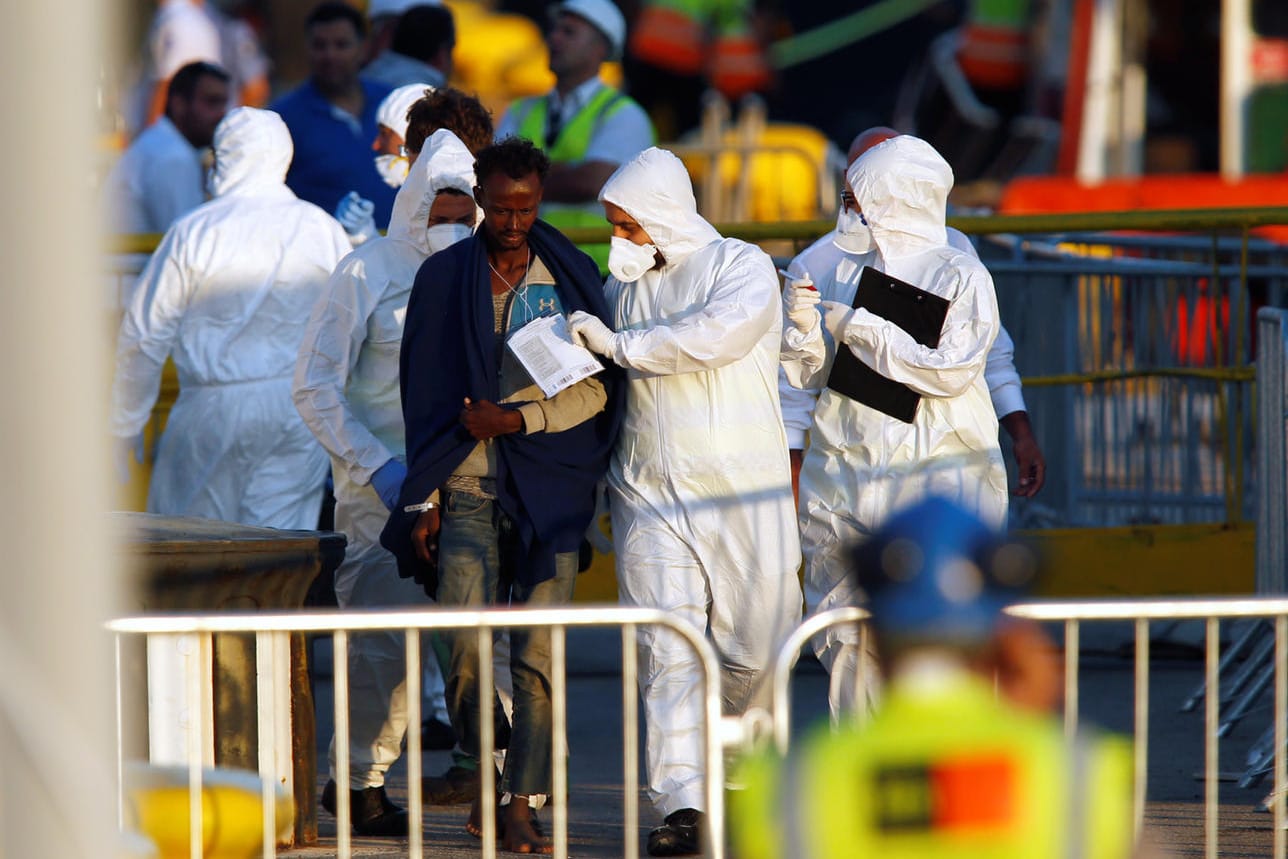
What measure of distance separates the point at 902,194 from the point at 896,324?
372mm

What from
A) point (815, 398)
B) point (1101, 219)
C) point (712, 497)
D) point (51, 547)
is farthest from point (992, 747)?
point (1101, 219)

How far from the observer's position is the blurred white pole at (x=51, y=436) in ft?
8.47

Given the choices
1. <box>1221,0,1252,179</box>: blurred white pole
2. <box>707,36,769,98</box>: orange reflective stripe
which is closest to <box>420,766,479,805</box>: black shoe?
<box>1221,0,1252,179</box>: blurred white pole

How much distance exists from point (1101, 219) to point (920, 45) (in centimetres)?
1669

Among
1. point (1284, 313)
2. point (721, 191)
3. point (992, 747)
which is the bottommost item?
point (992, 747)

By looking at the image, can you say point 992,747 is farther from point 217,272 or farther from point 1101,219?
point 1101,219

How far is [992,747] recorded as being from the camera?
2.53 metres

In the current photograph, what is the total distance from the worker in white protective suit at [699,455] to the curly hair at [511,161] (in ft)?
0.69

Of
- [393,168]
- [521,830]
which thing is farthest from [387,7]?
[521,830]

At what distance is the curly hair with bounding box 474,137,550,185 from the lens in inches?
219

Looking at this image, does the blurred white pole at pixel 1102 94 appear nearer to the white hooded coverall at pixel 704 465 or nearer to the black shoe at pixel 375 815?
the white hooded coverall at pixel 704 465

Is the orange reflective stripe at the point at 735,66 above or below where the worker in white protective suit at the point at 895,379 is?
above

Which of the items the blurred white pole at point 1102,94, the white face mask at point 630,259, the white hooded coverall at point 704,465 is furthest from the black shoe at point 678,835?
the blurred white pole at point 1102,94

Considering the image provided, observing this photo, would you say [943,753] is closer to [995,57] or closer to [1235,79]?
[1235,79]
